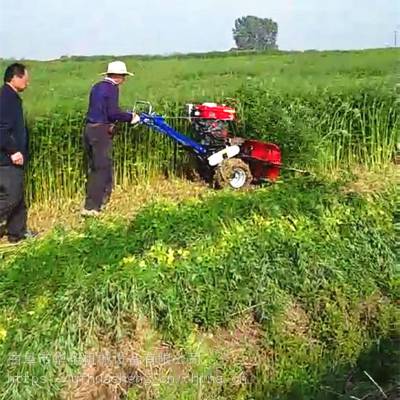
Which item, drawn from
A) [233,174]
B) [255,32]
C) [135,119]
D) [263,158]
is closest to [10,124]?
[135,119]

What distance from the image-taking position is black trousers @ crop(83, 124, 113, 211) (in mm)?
6477

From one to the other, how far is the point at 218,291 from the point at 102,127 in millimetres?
2356

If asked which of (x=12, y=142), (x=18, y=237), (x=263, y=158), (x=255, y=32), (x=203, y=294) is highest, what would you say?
(x=255, y=32)

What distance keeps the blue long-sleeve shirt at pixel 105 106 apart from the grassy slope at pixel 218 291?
1.02 metres

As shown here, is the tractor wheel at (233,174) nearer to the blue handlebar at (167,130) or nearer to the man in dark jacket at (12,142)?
the blue handlebar at (167,130)

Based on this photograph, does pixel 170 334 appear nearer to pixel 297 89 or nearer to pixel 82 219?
pixel 82 219

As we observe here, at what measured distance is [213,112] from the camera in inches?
289

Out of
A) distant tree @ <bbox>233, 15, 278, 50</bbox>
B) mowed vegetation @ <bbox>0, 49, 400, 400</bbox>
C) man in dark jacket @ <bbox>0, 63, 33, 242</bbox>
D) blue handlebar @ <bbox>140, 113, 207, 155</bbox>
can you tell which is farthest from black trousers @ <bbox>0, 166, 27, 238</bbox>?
distant tree @ <bbox>233, 15, 278, 50</bbox>

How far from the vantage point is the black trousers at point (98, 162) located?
6477 millimetres

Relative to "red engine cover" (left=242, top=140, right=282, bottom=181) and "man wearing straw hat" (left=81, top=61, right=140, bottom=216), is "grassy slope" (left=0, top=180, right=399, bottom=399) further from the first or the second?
"red engine cover" (left=242, top=140, right=282, bottom=181)

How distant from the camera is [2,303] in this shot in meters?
4.52

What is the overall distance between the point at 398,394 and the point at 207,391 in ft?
4.13

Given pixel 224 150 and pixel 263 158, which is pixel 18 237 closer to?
pixel 224 150

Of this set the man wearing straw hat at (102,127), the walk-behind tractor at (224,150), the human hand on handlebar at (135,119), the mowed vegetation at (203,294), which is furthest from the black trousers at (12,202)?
the walk-behind tractor at (224,150)
